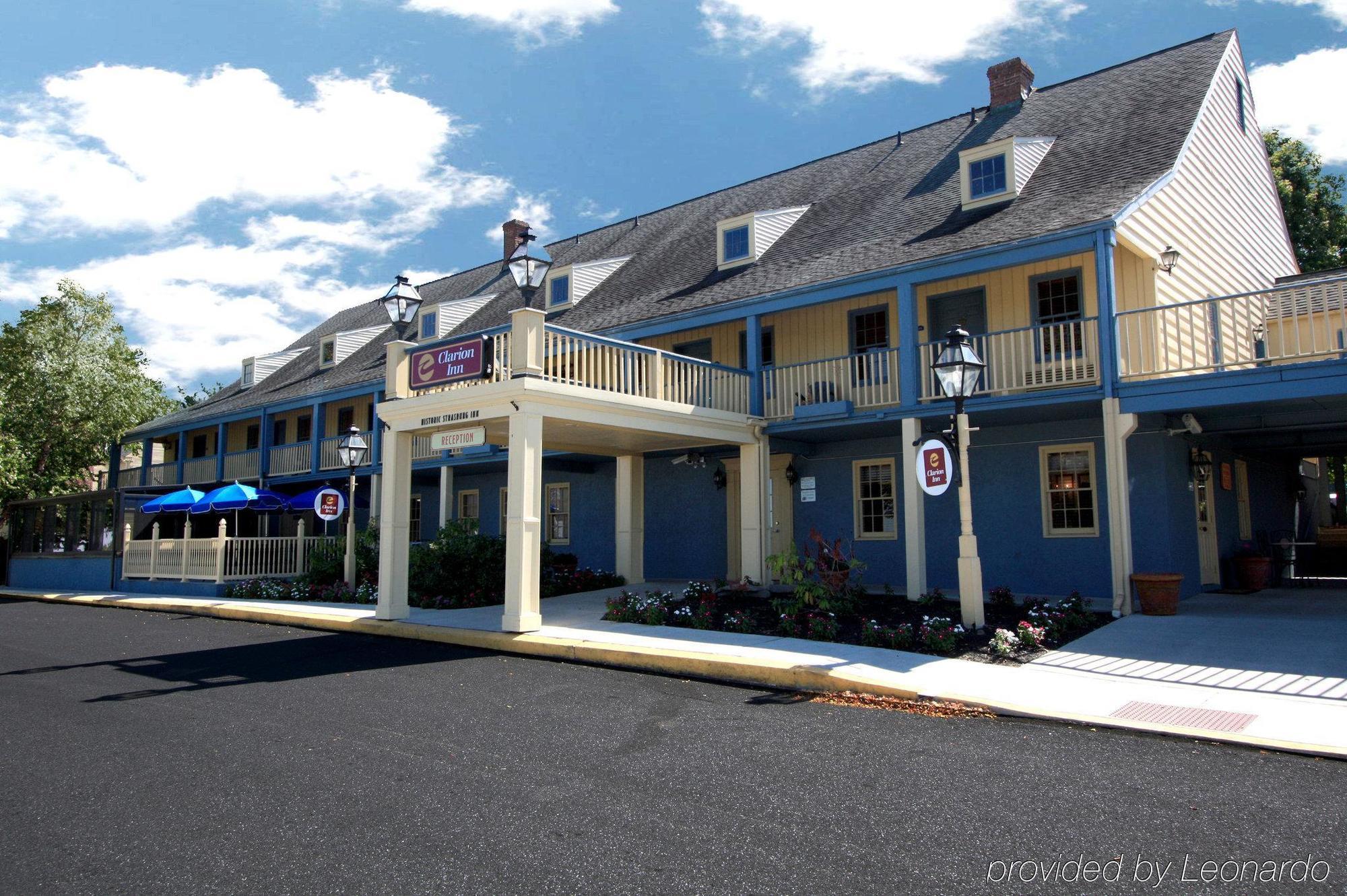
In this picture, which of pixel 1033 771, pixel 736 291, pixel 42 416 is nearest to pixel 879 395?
pixel 736 291

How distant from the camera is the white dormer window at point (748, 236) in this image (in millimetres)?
Answer: 18359

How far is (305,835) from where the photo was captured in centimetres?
464

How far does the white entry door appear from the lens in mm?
14492

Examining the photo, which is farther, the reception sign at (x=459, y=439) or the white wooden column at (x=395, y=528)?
the white wooden column at (x=395, y=528)

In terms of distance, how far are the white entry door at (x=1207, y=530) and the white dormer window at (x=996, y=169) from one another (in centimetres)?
530

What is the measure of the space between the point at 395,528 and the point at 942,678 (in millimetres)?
8471

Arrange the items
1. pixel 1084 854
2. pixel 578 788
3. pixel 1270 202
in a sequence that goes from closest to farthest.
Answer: pixel 1084 854 < pixel 578 788 < pixel 1270 202

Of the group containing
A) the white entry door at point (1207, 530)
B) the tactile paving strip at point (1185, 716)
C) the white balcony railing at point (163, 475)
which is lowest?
the tactile paving strip at point (1185, 716)

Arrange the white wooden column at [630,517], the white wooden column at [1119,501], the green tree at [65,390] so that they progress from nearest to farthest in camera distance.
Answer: the white wooden column at [1119,501] → the white wooden column at [630,517] → the green tree at [65,390]

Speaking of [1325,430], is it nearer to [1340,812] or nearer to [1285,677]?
[1285,677]

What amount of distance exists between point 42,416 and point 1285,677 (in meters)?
38.8

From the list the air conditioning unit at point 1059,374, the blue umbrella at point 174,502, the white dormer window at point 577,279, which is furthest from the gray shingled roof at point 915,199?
the blue umbrella at point 174,502

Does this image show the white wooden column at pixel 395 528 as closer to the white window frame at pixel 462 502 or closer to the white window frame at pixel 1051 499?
the white window frame at pixel 462 502

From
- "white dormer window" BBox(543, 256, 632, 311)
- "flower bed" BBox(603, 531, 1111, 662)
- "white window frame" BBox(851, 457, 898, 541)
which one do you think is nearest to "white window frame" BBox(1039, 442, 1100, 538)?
"flower bed" BBox(603, 531, 1111, 662)
